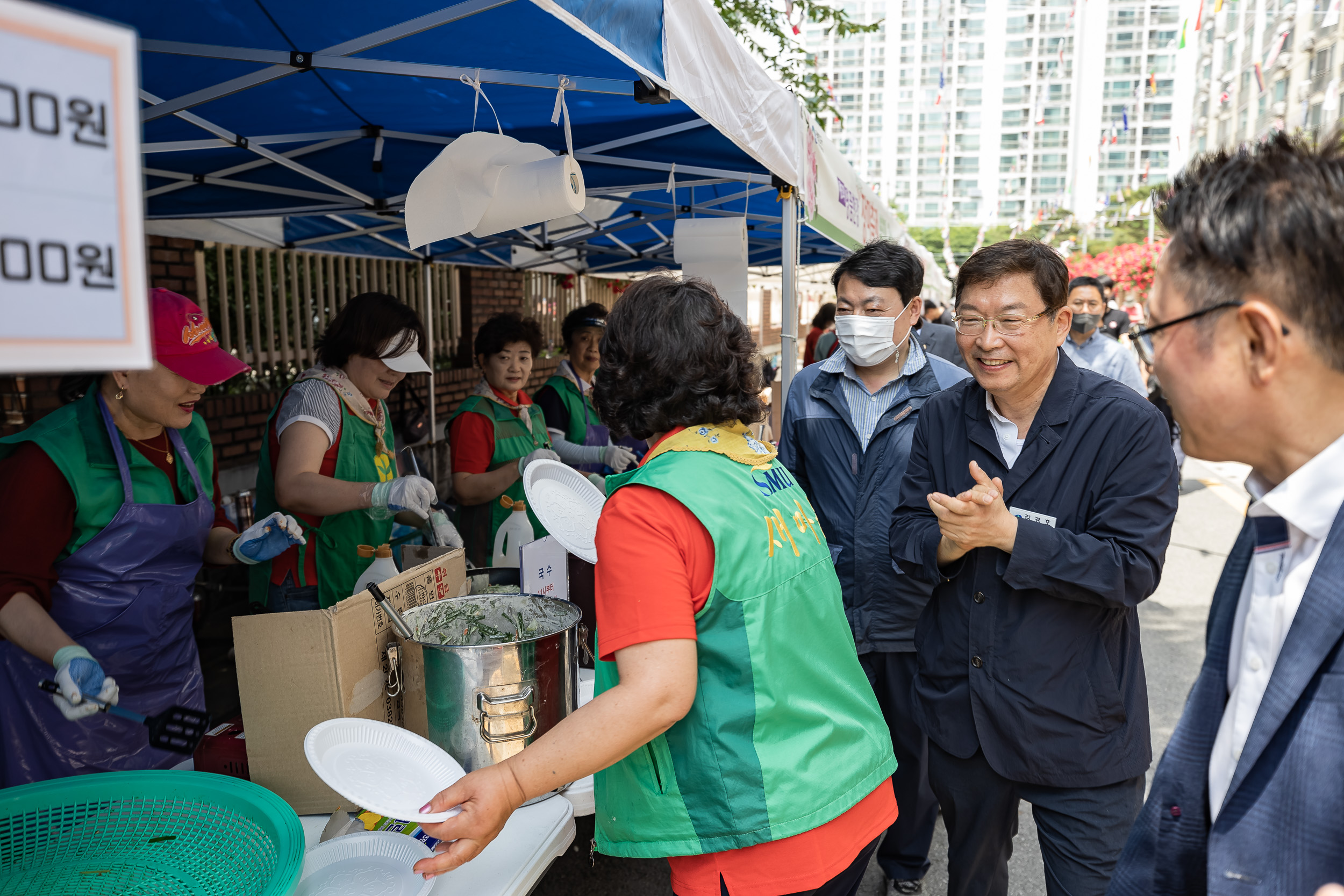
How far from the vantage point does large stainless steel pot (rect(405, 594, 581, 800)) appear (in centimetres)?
157

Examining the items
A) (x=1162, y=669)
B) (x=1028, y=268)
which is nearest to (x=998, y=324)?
(x=1028, y=268)

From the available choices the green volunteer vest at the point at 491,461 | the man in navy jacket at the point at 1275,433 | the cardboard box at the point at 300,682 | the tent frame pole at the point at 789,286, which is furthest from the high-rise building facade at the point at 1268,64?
the cardboard box at the point at 300,682

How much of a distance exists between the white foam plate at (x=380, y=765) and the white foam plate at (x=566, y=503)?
0.58 metres

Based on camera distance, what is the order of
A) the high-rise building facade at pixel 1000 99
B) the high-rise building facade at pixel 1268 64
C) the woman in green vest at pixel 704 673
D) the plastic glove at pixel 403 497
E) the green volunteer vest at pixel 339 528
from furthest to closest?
the high-rise building facade at pixel 1000 99 → the high-rise building facade at pixel 1268 64 → the green volunteer vest at pixel 339 528 → the plastic glove at pixel 403 497 → the woman in green vest at pixel 704 673

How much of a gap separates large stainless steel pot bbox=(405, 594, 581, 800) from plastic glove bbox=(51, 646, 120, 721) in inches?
24.8

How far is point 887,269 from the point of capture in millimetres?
2971

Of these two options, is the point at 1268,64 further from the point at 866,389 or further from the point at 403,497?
the point at 403,497

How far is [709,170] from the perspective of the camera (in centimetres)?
371

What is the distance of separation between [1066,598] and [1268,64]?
49.0m

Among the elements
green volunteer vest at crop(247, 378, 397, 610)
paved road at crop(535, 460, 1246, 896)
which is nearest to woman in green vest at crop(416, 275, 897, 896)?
green volunteer vest at crop(247, 378, 397, 610)

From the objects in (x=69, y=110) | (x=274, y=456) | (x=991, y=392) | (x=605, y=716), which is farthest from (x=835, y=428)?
(x=69, y=110)

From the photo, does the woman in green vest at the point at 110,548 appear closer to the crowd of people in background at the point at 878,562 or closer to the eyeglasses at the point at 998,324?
the crowd of people in background at the point at 878,562

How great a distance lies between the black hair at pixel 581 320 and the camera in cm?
480

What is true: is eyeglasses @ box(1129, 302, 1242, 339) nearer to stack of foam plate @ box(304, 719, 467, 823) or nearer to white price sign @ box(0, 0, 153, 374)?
white price sign @ box(0, 0, 153, 374)
